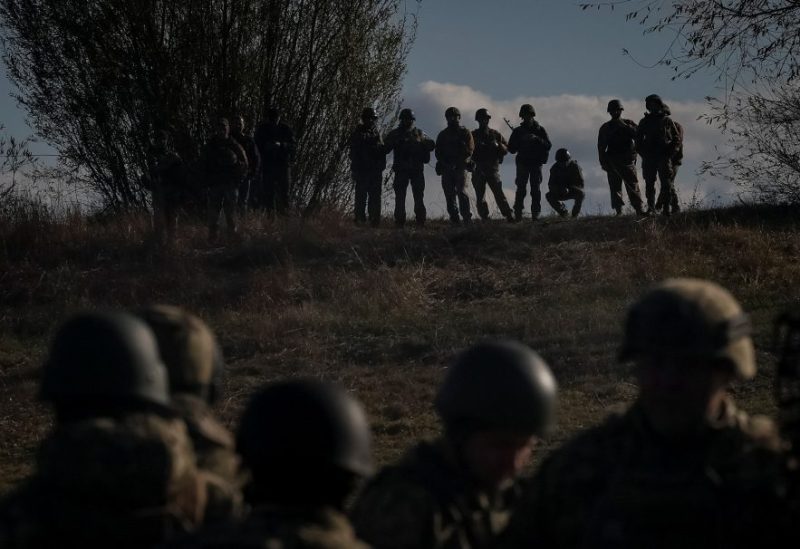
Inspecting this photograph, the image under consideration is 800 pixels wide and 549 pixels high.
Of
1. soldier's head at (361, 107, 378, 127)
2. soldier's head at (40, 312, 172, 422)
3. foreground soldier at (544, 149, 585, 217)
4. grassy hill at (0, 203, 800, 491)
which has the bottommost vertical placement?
grassy hill at (0, 203, 800, 491)

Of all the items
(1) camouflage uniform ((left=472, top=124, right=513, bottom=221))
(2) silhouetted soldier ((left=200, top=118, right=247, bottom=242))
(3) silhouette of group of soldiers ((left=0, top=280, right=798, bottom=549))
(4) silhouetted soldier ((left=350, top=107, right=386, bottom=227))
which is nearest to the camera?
(3) silhouette of group of soldiers ((left=0, top=280, right=798, bottom=549))

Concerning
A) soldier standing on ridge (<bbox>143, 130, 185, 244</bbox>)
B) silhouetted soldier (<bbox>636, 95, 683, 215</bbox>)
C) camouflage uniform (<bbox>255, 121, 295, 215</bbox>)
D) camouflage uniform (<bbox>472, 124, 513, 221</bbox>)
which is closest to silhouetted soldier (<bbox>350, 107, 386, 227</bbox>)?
camouflage uniform (<bbox>255, 121, 295, 215</bbox>)

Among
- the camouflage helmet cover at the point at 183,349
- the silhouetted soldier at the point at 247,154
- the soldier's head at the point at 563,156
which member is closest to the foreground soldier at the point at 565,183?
the soldier's head at the point at 563,156

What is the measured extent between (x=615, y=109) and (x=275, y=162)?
223 inches

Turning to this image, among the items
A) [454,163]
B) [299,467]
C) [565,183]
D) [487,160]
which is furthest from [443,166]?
[299,467]

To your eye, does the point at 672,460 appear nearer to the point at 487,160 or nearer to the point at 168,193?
the point at 168,193

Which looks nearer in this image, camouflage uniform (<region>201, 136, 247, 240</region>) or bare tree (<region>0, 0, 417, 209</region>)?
camouflage uniform (<region>201, 136, 247, 240</region>)

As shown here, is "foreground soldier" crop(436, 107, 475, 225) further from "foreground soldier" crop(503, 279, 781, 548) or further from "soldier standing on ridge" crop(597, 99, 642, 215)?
"foreground soldier" crop(503, 279, 781, 548)

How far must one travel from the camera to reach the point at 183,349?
452 cm

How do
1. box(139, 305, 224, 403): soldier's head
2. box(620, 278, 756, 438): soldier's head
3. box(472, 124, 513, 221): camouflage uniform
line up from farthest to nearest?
A: box(472, 124, 513, 221): camouflage uniform < box(139, 305, 224, 403): soldier's head < box(620, 278, 756, 438): soldier's head

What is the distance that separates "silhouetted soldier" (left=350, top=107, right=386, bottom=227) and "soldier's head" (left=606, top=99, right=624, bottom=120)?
3.79 m

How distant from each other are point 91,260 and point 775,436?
688 inches

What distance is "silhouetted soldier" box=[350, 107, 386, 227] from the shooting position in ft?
73.3

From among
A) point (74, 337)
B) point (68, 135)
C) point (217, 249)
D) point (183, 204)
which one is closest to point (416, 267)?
point (217, 249)
